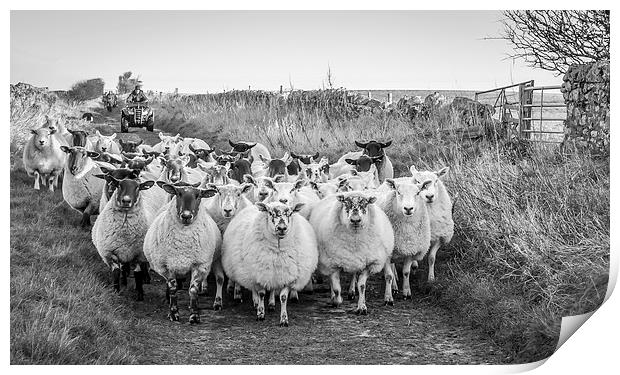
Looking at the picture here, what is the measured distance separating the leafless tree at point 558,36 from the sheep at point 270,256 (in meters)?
3.11

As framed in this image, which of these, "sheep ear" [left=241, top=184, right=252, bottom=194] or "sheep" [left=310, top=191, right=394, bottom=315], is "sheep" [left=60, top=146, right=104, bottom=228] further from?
"sheep" [left=310, top=191, right=394, bottom=315]

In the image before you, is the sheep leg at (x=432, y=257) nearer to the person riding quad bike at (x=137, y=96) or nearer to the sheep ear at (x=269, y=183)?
the sheep ear at (x=269, y=183)

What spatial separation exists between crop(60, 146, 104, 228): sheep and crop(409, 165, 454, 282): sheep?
4.70 meters

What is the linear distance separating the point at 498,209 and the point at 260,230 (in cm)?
284

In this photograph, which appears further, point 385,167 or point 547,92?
point 385,167

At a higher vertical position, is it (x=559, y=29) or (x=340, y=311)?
(x=559, y=29)

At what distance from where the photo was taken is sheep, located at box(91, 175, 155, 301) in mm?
7875

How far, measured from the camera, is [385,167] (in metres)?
11.4

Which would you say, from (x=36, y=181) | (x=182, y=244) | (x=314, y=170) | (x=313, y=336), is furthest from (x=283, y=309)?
(x=36, y=181)

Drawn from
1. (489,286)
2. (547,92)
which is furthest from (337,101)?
(489,286)

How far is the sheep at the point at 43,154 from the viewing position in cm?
847

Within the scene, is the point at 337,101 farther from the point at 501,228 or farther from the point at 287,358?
the point at 287,358

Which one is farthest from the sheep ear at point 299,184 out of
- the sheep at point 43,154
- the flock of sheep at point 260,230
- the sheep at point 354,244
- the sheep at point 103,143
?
the sheep at point 103,143
